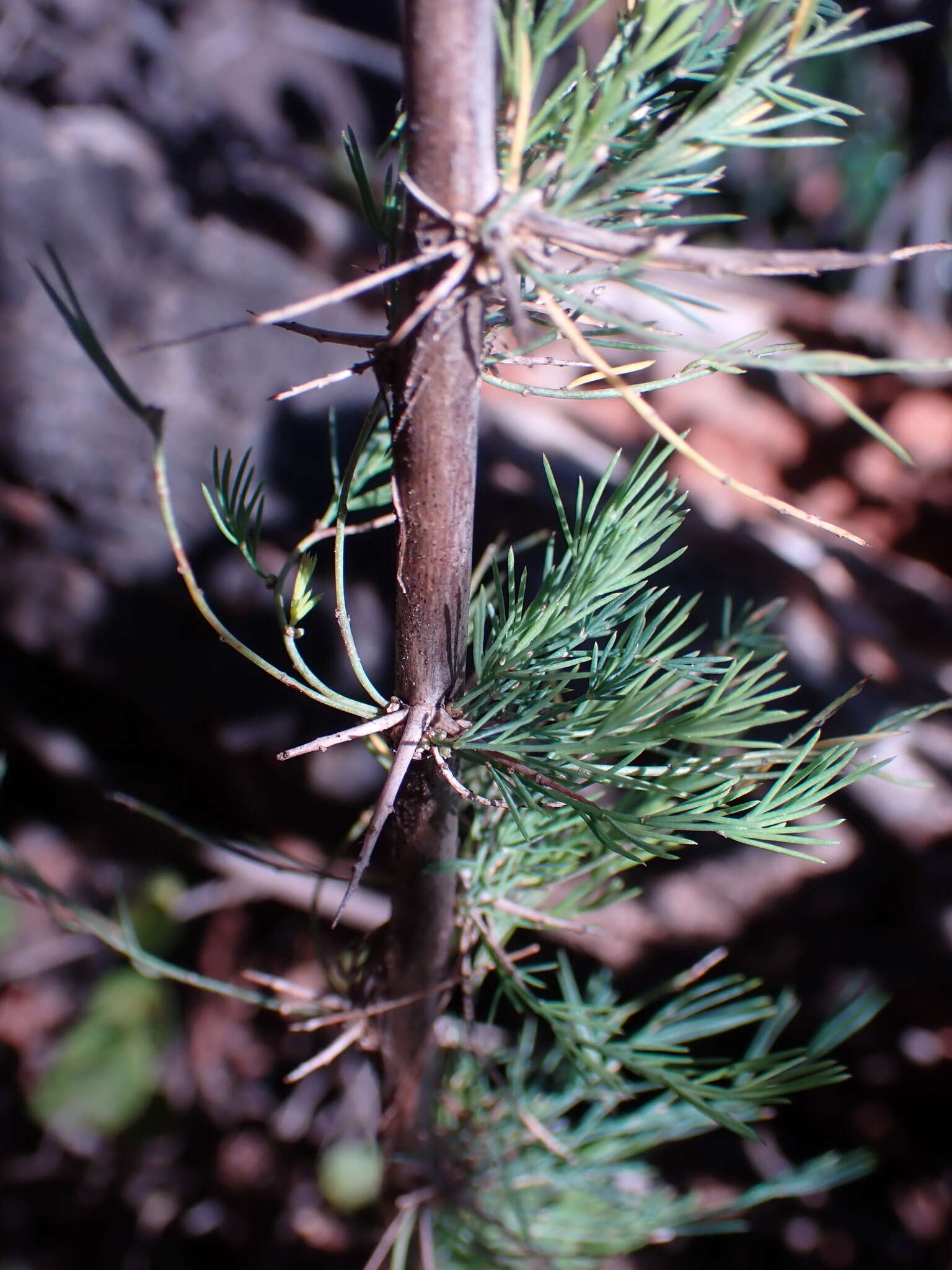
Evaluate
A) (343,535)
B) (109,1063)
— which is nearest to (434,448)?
(343,535)

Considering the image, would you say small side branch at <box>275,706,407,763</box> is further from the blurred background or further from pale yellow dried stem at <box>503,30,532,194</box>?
the blurred background

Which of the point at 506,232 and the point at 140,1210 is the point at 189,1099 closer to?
the point at 140,1210

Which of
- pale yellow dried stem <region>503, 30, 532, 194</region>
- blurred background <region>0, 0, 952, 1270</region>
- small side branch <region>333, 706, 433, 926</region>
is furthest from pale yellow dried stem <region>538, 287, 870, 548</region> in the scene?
blurred background <region>0, 0, 952, 1270</region>

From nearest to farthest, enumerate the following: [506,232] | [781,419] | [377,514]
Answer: [506,232], [377,514], [781,419]

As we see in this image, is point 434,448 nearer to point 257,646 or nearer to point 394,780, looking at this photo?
point 394,780

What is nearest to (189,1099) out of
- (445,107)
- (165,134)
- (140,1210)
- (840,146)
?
(140,1210)

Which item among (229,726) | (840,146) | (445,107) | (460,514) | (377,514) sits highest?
(840,146)

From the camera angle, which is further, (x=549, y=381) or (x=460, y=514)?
(x=549, y=381)
